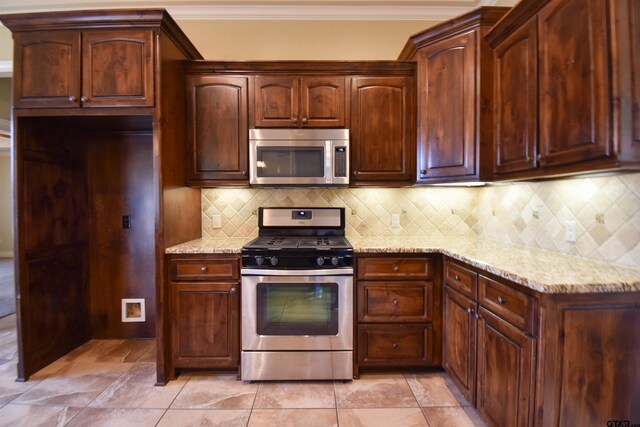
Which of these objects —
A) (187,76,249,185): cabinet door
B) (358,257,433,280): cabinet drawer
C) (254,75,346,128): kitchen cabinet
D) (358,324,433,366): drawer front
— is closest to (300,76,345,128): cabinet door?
(254,75,346,128): kitchen cabinet

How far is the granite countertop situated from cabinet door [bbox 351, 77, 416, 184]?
1.93 ft

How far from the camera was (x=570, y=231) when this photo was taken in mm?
1720

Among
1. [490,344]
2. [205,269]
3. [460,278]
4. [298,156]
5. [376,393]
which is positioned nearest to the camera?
[490,344]

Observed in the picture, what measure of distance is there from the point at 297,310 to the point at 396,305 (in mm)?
709

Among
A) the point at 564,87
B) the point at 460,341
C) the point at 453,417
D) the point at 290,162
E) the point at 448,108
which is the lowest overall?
the point at 453,417

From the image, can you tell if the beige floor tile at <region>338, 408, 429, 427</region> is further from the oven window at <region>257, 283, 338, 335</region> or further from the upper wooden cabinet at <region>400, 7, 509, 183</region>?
the upper wooden cabinet at <region>400, 7, 509, 183</region>

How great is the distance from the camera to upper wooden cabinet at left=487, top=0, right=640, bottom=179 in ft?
3.87

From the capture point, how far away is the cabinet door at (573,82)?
122cm

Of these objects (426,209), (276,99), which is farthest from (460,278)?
(276,99)

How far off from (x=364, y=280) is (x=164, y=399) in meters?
1.53

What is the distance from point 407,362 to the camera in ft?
6.81

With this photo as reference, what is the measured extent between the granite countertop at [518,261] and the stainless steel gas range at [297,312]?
0.72ft

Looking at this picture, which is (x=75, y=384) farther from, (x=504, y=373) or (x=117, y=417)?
(x=504, y=373)

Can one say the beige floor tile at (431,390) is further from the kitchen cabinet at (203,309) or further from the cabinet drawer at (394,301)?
the kitchen cabinet at (203,309)
